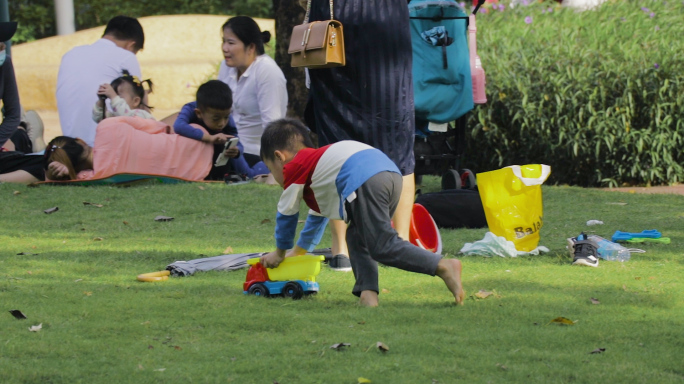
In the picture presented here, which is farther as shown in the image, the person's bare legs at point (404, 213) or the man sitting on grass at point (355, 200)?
the person's bare legs at point (404, 213)

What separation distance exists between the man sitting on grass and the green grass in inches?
7.0

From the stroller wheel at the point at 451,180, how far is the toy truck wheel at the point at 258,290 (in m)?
3.48

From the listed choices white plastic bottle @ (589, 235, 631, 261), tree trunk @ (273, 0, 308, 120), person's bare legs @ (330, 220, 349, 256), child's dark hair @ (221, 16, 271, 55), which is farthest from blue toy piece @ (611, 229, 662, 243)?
tree trunk @ (273, 0, 308, 120)

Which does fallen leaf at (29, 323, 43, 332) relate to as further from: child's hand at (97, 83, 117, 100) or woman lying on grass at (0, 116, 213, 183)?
child's hand at (97, 83, 117, 100)

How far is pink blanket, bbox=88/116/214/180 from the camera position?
8.05 m

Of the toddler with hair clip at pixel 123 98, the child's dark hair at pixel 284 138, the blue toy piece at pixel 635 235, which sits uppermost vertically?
the child's dark hair at pixel 284 138

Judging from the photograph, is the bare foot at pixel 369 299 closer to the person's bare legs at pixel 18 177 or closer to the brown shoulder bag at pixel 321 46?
the brown shoulder bag at pixel 321 46

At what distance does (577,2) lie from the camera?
46.9 ft

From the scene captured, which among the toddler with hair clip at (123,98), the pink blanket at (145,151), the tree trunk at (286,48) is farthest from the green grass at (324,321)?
the tree trunk at (286,48)

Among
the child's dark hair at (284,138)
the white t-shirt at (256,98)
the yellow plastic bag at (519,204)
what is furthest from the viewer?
the white t-shirt at (256,98)

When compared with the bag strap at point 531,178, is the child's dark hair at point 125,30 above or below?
above

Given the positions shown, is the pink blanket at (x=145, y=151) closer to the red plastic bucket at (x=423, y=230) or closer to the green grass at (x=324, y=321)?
the green grass at (x=324, y=321)

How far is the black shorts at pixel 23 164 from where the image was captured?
8.35 metres

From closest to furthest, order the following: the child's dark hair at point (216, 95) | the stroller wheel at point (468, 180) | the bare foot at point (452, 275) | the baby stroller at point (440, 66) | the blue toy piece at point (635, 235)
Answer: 1. the bare foot at point (452, 275)
2. the blue toy piece at point (635, 235)
3. the stroller wheel at point (468, 180)
4. the baby stroller at point (440, 66)
5. the child's dark hair at point (216, 95)
